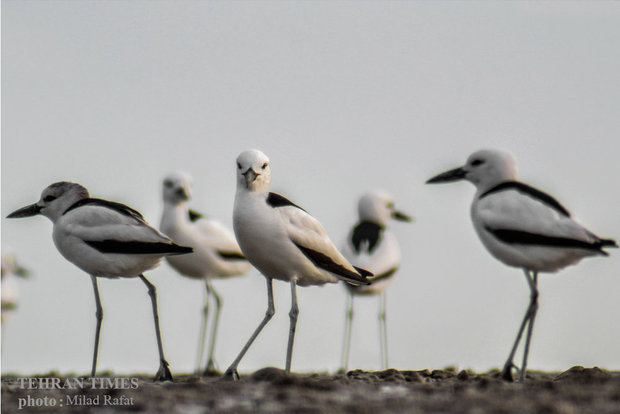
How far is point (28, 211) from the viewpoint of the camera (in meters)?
10.4

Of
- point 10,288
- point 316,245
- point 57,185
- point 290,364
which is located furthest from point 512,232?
point 10,288

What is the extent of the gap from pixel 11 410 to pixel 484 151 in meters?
5.28

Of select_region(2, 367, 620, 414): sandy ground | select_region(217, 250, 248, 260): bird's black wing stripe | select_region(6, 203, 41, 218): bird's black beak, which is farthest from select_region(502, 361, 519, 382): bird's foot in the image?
select_region(217, 250, 248, 260): bird's black wing stripe

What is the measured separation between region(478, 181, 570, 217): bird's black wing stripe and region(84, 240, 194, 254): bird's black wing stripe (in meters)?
3.11

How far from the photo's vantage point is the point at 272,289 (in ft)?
30.9

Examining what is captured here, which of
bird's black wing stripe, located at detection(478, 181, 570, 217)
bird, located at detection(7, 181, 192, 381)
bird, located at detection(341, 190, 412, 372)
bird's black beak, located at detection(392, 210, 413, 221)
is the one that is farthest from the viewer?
bird's black beak, located at detection(392, 210, 413, 221)

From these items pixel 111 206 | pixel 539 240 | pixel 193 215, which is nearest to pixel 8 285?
pixel 193 215

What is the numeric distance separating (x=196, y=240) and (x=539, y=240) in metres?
6.72

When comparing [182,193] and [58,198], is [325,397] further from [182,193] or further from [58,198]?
[182,193]

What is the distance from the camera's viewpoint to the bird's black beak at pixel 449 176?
381 inches

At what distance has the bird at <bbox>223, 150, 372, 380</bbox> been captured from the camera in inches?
350

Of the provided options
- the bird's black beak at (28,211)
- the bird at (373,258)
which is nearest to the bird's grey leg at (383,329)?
the bird at (373,258)

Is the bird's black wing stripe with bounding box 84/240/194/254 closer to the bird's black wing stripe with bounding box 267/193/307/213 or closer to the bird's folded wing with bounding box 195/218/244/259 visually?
the bird's black wing stripe with bounding box 267/193/307/213

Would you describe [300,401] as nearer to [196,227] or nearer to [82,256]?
[82,256]
